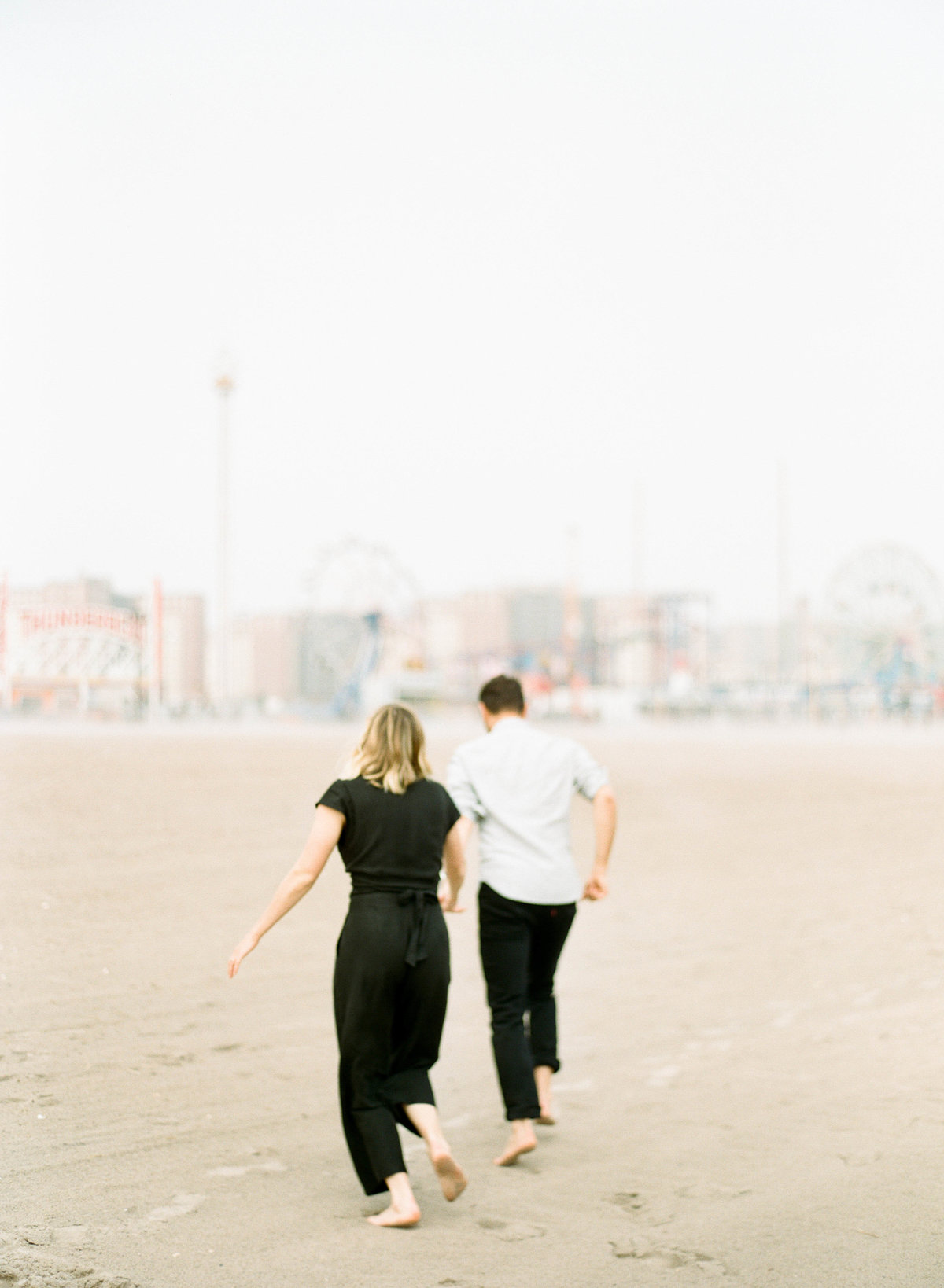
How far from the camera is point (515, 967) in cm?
432

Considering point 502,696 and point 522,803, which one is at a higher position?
point 502,696

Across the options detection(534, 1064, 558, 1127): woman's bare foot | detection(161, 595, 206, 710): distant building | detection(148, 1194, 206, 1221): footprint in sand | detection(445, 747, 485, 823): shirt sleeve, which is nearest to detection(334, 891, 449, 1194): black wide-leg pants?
detection(148, 1194, 206, 1221): footprint in sand

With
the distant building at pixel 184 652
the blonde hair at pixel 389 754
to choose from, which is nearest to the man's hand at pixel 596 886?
the blonde hair at pixel 389 754

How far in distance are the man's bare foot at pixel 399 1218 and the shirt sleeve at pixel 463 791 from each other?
1.24 meters

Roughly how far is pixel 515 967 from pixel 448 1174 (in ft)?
2.67

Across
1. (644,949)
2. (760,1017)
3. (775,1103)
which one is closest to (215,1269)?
(775,1103)

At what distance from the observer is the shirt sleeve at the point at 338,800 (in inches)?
144

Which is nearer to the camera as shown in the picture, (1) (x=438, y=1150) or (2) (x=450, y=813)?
(1) (x=438, y=1150)

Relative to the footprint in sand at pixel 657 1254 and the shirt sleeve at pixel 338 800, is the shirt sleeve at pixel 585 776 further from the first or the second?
the footprint in sand at pixel 657 1254

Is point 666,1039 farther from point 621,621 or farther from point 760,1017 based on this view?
point 621,621

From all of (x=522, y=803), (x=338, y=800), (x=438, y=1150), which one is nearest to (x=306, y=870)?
(x=338, y=800)

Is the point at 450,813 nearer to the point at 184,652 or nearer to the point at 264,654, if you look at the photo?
the point at 184,652

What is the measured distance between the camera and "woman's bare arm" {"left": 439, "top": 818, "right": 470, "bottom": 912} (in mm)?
3951

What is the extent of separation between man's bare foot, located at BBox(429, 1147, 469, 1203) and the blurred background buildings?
1830 cm
